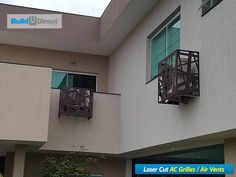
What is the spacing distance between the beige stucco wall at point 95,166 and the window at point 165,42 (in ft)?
13.6

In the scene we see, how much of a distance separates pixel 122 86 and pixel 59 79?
275 centimetres

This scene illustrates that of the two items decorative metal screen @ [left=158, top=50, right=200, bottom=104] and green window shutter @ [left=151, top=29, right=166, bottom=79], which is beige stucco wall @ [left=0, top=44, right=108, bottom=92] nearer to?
green window shutter @ [left=151, top=29, right=166, bottom=79]

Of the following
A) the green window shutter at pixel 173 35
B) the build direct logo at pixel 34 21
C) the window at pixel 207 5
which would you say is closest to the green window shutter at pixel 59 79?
the build direct logo at pixel 34 21

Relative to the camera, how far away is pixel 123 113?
42.2 feet

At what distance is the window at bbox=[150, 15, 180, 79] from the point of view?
392 inches

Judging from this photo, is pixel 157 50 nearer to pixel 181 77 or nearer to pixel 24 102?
pixel 181 77

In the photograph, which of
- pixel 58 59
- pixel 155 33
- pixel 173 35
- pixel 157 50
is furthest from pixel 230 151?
pixel 58 59

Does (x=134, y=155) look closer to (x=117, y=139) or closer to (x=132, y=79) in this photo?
(x=117, y=139)

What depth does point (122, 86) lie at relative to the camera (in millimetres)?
13305

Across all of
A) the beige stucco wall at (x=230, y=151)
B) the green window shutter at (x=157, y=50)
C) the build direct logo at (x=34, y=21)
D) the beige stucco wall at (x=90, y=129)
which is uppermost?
the build direct logo at (x=34, y=21)

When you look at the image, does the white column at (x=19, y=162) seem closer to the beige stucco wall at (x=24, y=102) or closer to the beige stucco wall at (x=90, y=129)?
the beige stucco wall at (x=90, y=129)

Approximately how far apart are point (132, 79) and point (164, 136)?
3131 mm

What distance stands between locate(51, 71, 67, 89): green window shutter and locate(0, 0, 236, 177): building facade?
0.12 ft

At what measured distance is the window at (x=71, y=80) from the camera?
14.9 meters
